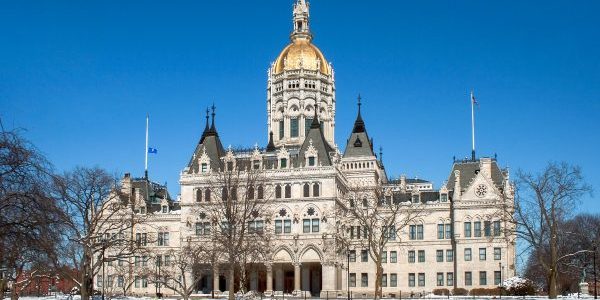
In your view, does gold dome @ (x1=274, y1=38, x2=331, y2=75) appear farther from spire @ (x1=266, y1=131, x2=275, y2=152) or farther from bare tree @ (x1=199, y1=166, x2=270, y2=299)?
bare tree @ (x1=199, y1=166, x2=270, y2=299)

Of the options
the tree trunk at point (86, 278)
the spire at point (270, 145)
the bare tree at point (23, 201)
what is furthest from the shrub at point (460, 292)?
the bare tree at point (23, 201)

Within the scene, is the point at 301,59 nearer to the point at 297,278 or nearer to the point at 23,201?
the point at 297,278

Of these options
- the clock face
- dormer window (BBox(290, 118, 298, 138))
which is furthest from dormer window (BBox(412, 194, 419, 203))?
dormer window (BBox(290, 118, 298, 138))

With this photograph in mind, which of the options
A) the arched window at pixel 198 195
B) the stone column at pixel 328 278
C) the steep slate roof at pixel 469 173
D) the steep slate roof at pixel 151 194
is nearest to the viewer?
the stone column at pixel 328 278

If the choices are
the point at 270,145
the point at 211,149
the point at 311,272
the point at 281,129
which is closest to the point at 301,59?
the point at 281,129

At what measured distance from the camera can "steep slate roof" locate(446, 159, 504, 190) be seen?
97438 millimetres

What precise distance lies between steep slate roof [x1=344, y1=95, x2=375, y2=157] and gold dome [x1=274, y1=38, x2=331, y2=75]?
40.6 ft

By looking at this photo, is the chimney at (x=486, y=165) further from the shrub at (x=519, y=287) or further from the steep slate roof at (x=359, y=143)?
the steep slate roof at (x=359, y=143)

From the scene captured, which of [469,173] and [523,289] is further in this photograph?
[469,173]

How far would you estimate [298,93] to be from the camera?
119625 millimetres

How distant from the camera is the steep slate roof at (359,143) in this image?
113062 millimetres

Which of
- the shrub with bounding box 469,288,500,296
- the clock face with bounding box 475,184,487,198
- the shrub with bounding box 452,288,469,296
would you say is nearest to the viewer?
the shrub with bounding box 469,288,500,296

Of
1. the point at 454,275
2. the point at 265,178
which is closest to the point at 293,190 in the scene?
the point at 265,178

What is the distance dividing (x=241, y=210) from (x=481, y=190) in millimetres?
29198
